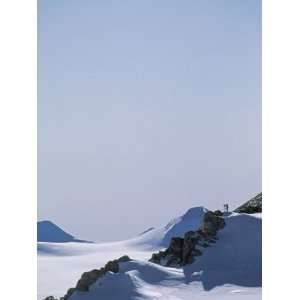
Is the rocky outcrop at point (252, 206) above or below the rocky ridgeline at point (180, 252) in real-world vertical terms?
above

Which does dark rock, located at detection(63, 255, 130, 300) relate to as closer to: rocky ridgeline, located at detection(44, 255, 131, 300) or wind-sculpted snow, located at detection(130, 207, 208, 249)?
rocky ridgeline, located at detection(44, 255, 131, 300)

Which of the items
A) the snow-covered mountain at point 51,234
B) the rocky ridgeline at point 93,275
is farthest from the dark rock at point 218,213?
the snow-covered mountain at point 51,234

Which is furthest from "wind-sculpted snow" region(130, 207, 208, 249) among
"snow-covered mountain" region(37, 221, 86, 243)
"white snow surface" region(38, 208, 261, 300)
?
"snow-covered mountain" region(37, 221, 86, 243)

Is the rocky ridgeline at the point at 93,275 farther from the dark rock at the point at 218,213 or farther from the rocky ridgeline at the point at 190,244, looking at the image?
the dark rock at the point at 218,213

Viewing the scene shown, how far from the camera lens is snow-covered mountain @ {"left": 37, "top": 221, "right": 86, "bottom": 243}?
124 inches

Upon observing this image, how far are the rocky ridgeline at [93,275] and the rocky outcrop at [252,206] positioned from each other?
600mm

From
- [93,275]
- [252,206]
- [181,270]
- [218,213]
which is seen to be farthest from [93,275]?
[252,206]

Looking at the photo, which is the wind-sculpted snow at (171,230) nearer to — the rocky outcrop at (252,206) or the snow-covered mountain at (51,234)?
the rocky outcrop at (252,206)

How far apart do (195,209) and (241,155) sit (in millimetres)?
347

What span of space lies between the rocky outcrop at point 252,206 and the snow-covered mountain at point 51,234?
816 mm

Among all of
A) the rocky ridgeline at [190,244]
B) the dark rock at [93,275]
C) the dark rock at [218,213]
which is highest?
the dark rock at [218,213]

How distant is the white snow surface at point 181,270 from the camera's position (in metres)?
3.09

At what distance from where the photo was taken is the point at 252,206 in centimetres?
313
